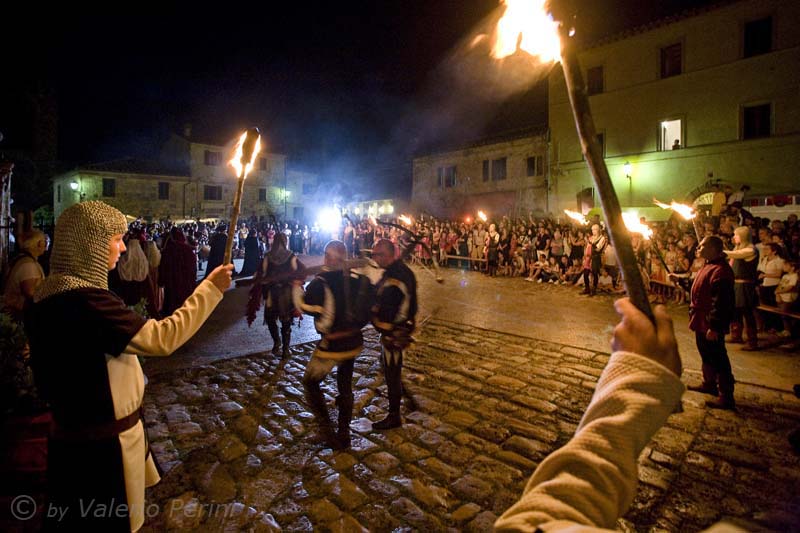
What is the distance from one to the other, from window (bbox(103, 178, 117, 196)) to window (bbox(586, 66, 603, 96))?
1548 inches

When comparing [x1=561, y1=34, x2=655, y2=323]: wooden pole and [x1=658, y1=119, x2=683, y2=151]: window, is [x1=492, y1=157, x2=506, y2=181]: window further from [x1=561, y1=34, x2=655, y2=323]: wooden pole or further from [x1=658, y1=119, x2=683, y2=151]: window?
[x1=561, y1=34, x2=655, y2=323]: wooden pole

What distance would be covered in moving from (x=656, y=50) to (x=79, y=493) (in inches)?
1111

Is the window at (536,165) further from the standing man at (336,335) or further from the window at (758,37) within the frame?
the standing man at (336,335)

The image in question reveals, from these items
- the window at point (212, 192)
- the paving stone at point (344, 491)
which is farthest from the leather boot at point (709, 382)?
the window at point (212, 192)

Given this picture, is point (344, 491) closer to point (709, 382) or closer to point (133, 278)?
point (709, 382)

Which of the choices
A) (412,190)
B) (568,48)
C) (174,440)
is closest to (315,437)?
(174,440)

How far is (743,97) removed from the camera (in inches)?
794

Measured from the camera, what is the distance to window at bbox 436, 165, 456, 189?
111 ft

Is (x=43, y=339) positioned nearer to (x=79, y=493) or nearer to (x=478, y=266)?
(x=79, y=493)

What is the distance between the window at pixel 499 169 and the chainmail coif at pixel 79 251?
2969cm

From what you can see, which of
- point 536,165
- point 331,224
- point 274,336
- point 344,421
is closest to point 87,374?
point 344,421

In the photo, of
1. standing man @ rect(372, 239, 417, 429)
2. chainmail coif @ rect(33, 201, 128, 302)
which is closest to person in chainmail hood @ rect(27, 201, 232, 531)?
chainmail coif @ rect(33, 201, 128, 302)

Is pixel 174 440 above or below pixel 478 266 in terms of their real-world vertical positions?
below

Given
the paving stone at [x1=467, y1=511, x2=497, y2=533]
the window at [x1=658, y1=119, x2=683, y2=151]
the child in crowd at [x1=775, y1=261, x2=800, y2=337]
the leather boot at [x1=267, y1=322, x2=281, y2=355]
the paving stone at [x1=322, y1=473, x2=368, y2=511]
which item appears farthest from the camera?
the window at [x1=658, y1=119, x2=683, y2=151]
